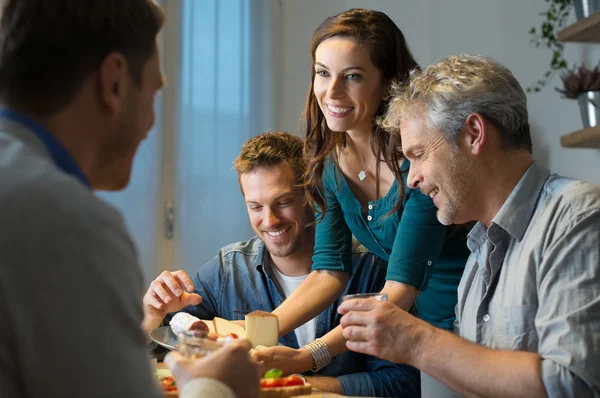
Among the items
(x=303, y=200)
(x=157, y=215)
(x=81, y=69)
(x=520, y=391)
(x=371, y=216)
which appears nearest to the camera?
(x=81, y=69)

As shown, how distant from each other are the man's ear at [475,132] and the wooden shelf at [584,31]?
1555 mm

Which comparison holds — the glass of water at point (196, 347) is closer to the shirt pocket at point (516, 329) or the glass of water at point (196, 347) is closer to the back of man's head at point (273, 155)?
the shirt pocket at point (516, 329)

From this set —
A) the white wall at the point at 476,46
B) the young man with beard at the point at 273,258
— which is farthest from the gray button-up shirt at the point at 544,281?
the white wall at the point at 476,46

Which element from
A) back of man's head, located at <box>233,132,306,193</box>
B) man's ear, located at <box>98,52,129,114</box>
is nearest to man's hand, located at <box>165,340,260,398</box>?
man's ear, located at <box>98,52,129,114</box>

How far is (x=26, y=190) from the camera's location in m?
0.71

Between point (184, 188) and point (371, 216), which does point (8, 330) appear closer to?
point (371, 216)

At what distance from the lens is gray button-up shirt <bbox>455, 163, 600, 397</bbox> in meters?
1.33

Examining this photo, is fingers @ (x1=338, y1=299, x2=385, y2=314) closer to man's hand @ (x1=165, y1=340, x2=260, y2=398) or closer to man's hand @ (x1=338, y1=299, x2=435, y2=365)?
man's hand @ (x1=338, y1=299, x2=435, y2=365)

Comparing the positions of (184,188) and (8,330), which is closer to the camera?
(8,330)

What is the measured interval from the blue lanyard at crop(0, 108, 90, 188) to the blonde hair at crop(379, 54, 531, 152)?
1009 millimetres

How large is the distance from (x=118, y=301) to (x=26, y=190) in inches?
5.3

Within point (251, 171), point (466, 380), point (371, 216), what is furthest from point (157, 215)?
point (466, 380)

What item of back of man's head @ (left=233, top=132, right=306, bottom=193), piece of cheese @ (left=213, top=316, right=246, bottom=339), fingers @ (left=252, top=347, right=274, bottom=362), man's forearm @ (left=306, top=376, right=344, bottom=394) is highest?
back of man's head @ (left=233, top=132, right=306, bottom=193)

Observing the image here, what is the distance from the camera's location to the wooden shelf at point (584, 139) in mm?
2930
